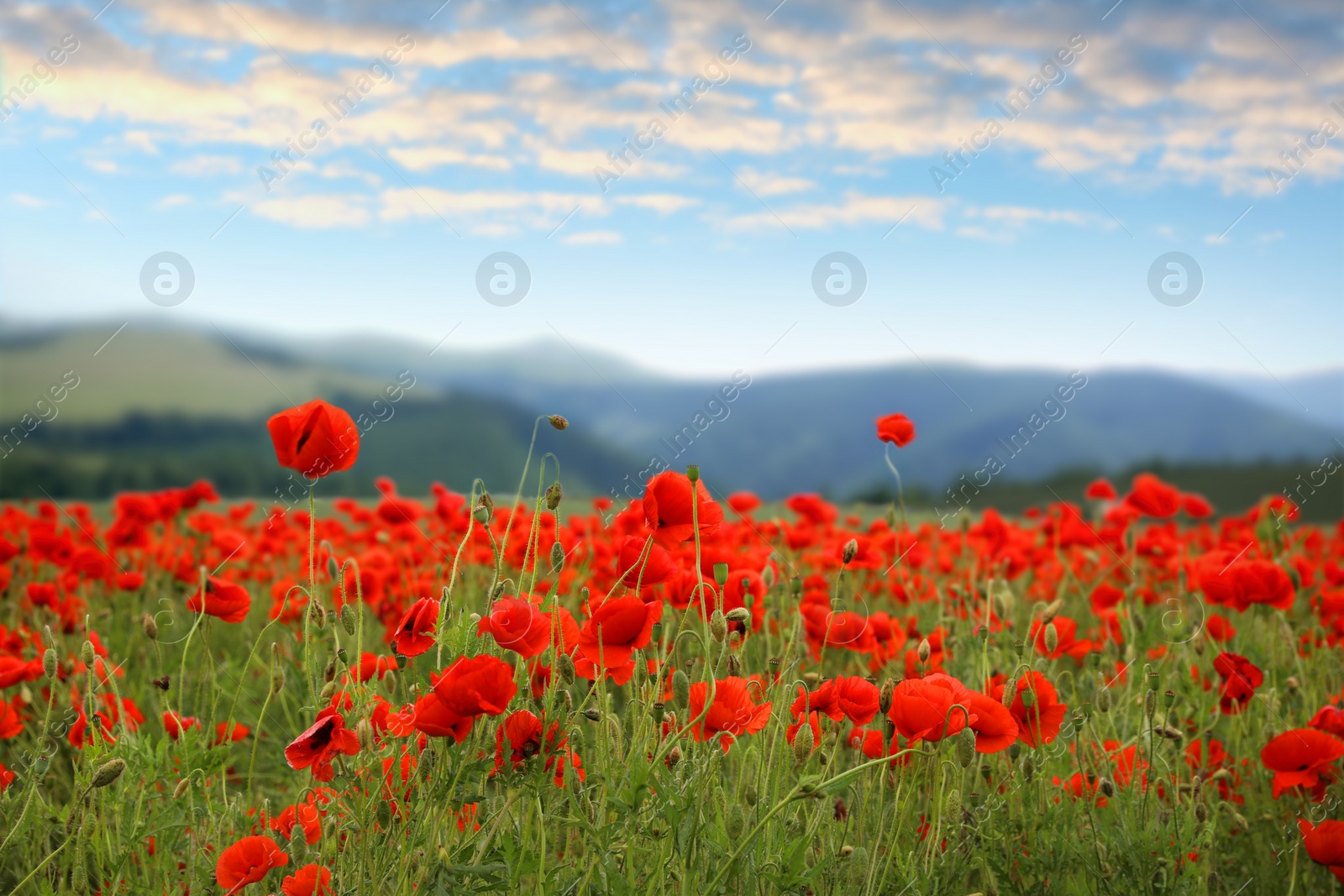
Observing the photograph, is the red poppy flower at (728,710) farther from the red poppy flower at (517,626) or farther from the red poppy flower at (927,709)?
the red poppy flower at (517,626)

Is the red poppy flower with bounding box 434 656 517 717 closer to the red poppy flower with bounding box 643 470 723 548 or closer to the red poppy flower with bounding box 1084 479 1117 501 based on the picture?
the red poppy flower with bounding box 643 470 723 548

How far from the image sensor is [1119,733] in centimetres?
286

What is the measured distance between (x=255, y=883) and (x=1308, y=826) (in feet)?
7.36

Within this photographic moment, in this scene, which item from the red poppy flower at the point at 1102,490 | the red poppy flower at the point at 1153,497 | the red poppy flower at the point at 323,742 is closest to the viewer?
the red poppy flower at the point at 323,742

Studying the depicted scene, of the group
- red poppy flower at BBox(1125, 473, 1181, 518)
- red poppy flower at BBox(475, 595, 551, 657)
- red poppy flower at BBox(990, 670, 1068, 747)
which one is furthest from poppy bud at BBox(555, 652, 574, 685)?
red poppy flower at BBox(1125, 473, 1181, 518)

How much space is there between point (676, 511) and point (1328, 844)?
164 centimetres

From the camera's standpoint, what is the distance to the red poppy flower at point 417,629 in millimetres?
1700

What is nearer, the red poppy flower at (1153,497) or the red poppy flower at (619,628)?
the red poppy flower at (619,628)

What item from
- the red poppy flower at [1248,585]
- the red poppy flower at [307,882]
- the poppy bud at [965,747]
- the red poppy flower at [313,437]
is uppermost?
the red poppy flower at [1248,585]

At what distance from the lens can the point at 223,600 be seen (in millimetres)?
2244

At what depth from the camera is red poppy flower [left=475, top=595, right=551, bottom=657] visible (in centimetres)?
150

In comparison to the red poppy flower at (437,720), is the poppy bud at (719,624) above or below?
above

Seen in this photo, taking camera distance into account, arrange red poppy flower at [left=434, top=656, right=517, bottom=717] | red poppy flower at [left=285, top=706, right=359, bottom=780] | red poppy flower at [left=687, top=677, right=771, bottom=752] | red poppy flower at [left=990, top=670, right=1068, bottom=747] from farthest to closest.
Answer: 1. red poppy flower at [left=990, top=670, right=1068, bottom=747]
2. red poppy flower at [left=687, top=677, right=771, bottom=752]
3. red poppy flower at [left=285, top=706, right=359, bottom=780]
4. red poppy flower at [left=434, top=656, right=517, bottom=717]

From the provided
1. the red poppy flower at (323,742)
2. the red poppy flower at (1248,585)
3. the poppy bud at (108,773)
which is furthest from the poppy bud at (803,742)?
the red poppy flower at (1248,585)
